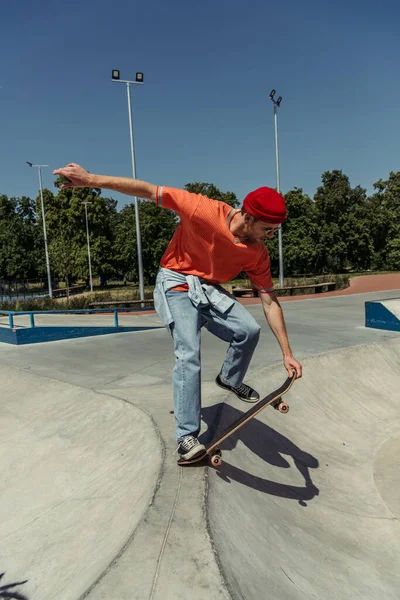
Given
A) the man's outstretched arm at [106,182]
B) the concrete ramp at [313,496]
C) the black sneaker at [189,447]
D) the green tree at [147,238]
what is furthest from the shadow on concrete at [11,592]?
the green tree at [147,238]

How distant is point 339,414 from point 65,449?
314 cm

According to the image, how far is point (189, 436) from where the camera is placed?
2551 mm

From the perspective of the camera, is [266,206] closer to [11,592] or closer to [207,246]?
[207,246]

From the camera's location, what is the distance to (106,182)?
2.48 metres

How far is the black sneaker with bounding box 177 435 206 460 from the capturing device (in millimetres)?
2475

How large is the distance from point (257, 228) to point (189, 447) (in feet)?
4.33

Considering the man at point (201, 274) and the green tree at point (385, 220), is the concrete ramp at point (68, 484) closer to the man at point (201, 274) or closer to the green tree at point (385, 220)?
the man at point (201, 274)

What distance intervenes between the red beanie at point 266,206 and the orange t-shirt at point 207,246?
8.0 inches

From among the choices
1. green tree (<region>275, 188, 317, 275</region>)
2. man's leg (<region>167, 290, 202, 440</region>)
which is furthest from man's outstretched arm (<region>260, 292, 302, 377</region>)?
green tree (<region>275, 188, 317, 275</region>)

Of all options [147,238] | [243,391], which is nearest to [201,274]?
[243,391]

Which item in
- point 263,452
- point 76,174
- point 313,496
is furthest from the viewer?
point 263,452

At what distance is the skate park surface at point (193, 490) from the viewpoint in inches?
69.6

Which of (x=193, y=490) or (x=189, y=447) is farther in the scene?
(x=189, y=447)

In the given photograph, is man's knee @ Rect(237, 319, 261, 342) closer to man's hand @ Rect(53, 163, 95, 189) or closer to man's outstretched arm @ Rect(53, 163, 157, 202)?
man's outstretched arm @ Rect(53, 163, 157, 202)
